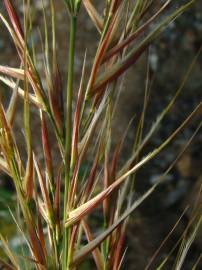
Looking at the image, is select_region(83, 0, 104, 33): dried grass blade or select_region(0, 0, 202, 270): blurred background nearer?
select_region(83, 0, 104, 33): dried grass blade

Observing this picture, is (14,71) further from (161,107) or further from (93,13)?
(161,107)

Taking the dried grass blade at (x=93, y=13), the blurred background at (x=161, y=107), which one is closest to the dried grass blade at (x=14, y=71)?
the dried grass blade at (x=93, y=13)

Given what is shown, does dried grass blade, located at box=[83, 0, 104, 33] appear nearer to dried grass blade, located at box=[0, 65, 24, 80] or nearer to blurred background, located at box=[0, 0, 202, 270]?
dried grass blade, located at box=[0, 65, 24, 80]

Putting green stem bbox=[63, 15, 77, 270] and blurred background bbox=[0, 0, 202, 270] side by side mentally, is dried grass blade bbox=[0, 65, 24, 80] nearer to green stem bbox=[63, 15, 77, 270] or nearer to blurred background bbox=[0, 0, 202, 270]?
green stem bbox=[63, 15, 77, 270]

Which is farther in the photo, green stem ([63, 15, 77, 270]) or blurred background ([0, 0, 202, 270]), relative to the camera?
blurred background ([0, 0, 202, 270])

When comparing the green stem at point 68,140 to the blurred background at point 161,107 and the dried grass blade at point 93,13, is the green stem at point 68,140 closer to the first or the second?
the dried grass blade at point 93,13

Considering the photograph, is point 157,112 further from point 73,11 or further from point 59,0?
point 73,11

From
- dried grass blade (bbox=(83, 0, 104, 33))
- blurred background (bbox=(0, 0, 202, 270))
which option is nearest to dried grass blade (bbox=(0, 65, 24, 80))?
dried grass blade (bbox=(83, 0, 104, 33))

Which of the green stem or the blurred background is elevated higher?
the green stem

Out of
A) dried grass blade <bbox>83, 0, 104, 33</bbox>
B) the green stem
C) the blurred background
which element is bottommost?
the blurred background
